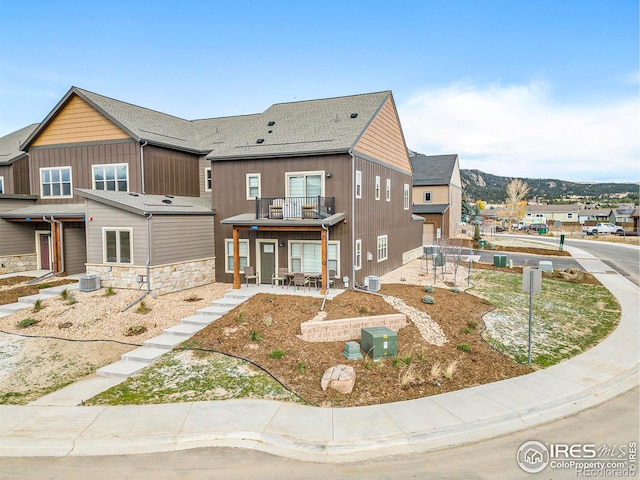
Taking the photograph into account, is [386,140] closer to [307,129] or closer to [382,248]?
[307,129]

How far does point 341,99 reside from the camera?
21.6 meters

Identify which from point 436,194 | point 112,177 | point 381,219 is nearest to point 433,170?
point 436,194

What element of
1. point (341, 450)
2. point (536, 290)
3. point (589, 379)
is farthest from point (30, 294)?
point (589, 379)

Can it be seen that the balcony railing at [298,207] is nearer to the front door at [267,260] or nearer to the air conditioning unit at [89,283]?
the front door at [267,260]

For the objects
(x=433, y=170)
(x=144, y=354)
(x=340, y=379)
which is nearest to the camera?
(x=340, y=379)

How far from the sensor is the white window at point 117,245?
1692 cm

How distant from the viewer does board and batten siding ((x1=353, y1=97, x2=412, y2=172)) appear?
19.0 metres

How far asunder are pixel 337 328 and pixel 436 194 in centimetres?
3551

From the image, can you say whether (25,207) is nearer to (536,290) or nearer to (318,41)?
(318,41)

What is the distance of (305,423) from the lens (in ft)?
23.9

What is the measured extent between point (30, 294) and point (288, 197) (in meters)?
11.9

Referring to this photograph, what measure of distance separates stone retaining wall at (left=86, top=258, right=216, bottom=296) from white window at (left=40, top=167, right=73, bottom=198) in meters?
7.02

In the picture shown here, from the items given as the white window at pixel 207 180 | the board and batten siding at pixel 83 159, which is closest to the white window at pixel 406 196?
the white window at pixel 207 180

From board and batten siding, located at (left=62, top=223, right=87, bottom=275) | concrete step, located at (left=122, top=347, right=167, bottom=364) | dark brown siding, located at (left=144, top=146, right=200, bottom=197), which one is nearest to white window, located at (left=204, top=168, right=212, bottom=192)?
dark brown siding, located at (left=144, top=146, right=200, bottom=197)
